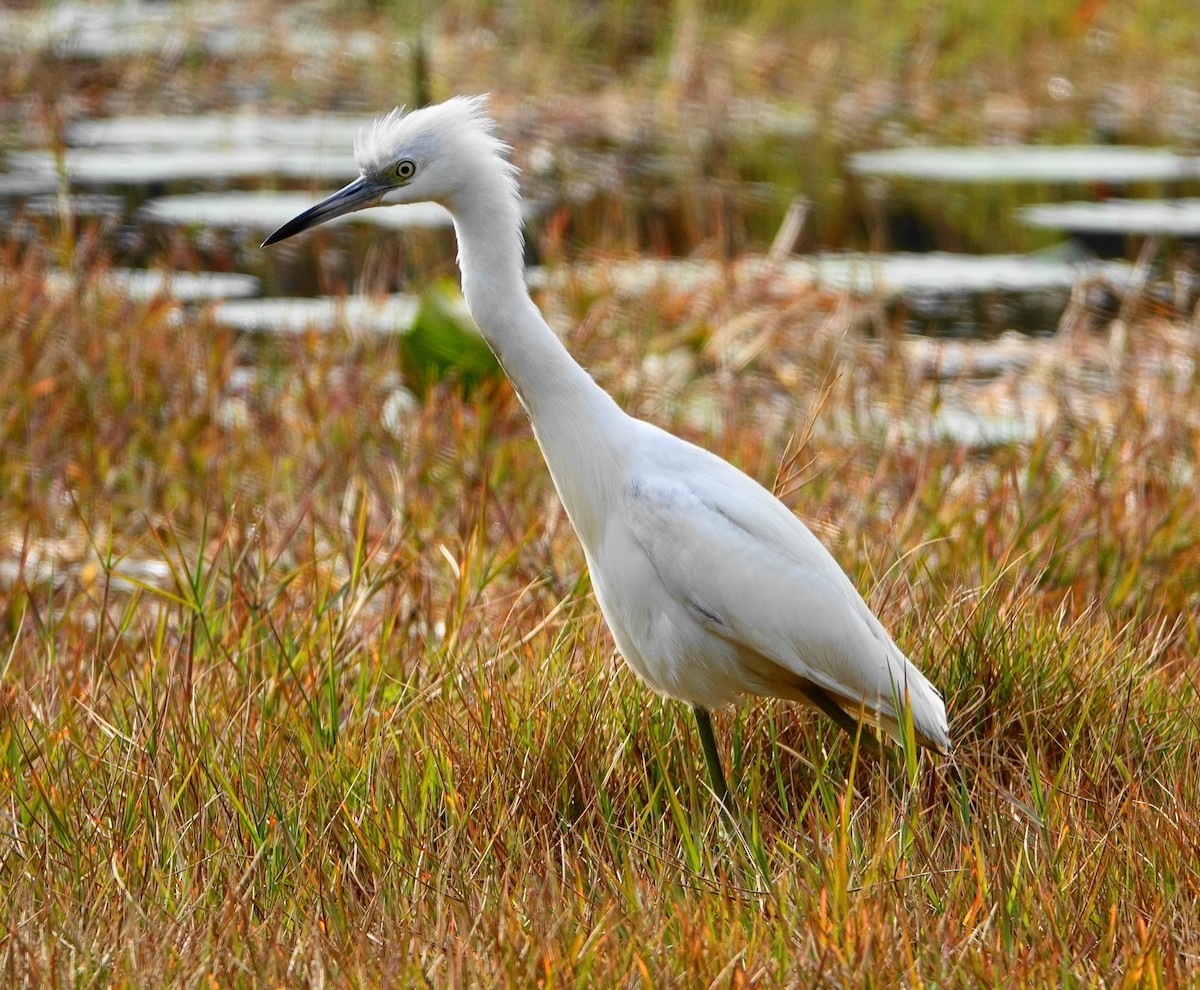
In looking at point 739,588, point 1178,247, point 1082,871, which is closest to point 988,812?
point 1082,871

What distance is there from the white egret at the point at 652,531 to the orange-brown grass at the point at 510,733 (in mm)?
128

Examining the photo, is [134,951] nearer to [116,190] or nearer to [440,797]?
[440,797]

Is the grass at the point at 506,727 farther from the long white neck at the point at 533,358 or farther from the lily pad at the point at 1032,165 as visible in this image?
the lily pad at the point at 1032,165

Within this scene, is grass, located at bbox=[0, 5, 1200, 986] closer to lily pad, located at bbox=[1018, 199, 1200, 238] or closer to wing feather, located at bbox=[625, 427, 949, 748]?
wing feather, located at bbox=[625, 427, 949, 748]

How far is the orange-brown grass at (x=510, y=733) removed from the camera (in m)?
1.96

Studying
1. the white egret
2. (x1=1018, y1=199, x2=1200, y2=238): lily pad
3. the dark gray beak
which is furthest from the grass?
(x1=1018, y1=199, x2=1200, y2=238): lily pad

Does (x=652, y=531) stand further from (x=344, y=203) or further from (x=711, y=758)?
(x=344, y=203)

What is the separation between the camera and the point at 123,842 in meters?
2.21

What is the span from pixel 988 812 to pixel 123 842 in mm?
1141

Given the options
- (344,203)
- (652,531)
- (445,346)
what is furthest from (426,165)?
(445,346)

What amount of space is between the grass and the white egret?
0.14 meters

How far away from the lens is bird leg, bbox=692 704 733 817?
2.48 metres

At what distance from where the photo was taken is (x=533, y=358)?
251cm

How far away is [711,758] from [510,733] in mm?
294
